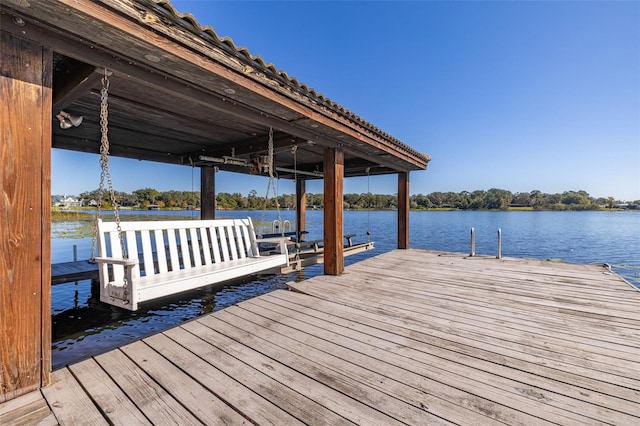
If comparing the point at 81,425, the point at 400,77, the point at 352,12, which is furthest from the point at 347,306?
the point at 400,77

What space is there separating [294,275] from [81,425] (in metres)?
5.64

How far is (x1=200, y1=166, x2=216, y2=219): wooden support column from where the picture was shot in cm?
629

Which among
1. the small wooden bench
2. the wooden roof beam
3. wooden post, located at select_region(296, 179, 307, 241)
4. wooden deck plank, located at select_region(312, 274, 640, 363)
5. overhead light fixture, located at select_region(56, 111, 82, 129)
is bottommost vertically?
wooden deck plank, located at select_region(312, 274, 640, 363)

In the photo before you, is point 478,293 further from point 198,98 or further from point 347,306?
point 198,98

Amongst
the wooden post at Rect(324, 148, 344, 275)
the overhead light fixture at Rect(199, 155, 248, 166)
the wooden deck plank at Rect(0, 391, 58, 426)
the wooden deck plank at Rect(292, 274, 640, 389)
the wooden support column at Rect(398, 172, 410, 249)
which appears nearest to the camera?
the wooden deck plank at Rect(0, 391, 58, 426)

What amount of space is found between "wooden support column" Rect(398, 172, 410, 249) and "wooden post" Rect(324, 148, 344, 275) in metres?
3.18

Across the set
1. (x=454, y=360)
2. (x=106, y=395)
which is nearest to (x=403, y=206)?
(x=454, y=360)

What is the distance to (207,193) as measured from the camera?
250 inches

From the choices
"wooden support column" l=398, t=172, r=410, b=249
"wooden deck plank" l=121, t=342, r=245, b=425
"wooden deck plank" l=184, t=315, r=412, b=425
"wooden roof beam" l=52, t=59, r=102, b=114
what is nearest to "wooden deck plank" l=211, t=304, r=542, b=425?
"wooden deck plank" l=184, t=315, r=412, b=425

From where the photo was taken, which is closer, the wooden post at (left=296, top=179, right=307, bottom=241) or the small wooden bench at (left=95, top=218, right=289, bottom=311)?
the small wooden bench at (left=95, top=218, right=289, bottom=311)

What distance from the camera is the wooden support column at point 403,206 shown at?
23.1ft

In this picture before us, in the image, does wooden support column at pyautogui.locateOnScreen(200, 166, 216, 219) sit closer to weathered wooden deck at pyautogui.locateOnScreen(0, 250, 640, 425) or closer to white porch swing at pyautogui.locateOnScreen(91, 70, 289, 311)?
white porch swing at pyautogui.locateOnScreen(91, 70, 289, 311)

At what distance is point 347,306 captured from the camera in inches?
120

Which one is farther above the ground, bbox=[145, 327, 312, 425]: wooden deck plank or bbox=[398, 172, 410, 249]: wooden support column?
bbox=[398, 172, 410, 249]: wooden support column
